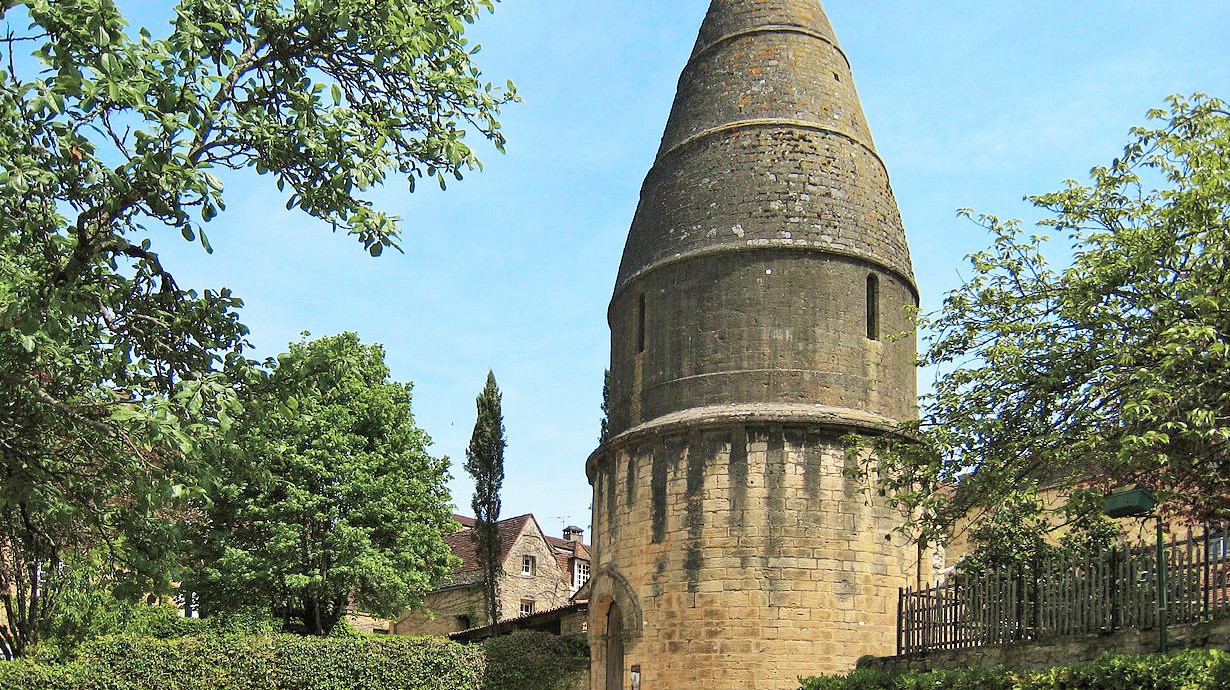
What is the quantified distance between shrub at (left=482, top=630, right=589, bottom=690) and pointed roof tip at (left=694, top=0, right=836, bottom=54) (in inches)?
567

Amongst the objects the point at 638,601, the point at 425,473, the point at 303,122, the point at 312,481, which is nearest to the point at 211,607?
the point at 312,481

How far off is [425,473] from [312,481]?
332 cm

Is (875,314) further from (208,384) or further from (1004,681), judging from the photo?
(208,384)

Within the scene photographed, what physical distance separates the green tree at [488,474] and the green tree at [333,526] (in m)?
6.83

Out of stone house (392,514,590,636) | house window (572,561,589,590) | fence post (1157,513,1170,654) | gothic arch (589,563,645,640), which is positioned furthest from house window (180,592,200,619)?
fence post (1157,513,1170,654)

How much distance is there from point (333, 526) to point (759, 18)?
53.0 ft

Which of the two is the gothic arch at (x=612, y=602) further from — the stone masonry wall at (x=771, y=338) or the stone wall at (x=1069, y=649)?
the stone wall at (x=1069, y=649)

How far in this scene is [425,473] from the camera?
108ft

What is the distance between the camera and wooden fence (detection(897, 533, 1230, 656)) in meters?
13.2

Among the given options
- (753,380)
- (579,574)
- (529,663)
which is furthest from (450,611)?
(753,380)

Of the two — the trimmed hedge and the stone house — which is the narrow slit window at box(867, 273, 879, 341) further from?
the stone house

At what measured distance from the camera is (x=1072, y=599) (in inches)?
594

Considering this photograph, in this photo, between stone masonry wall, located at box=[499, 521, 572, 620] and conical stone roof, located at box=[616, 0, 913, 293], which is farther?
stone masonry wall, located at box=[499, 521, 572, 620]

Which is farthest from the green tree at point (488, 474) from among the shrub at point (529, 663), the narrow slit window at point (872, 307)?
the narrow slit window at point (872, 307)
